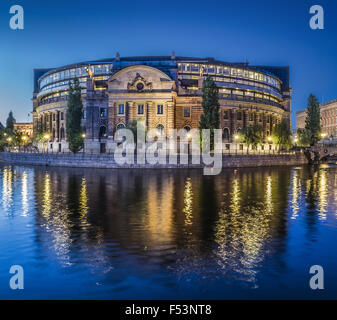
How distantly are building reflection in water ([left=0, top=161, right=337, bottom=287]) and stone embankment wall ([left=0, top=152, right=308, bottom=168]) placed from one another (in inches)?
980

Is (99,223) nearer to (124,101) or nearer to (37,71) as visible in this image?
(124,101)

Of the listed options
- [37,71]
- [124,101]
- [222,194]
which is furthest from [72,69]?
[222,194]

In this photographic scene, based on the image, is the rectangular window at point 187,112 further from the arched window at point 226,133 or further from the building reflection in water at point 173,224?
the building reflection in water at point 173,224

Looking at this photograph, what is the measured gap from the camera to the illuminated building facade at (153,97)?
66.3 meters

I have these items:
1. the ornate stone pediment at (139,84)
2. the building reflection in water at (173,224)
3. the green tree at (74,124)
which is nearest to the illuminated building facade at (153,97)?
the ornate stone pediment at (139,84)

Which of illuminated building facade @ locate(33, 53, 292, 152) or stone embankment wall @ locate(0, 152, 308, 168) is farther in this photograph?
illuminated building facade @ locate(33, 53, 292, 152)

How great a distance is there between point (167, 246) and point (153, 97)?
5642cm

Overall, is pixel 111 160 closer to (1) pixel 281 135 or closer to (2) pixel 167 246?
(2) pixel 167 246

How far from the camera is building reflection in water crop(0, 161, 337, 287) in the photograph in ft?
35.1

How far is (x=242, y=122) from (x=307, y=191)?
179ft

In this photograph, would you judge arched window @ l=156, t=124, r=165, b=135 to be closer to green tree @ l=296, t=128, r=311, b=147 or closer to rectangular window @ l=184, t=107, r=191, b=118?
rectangular window @ l=184, t=107, r=191, b=118

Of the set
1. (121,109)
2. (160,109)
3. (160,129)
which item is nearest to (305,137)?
(160,129)

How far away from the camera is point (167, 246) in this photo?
12078 millimetres

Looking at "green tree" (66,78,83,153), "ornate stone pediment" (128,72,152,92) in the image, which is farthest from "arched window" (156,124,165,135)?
"green tree" (66,78,83,153)
